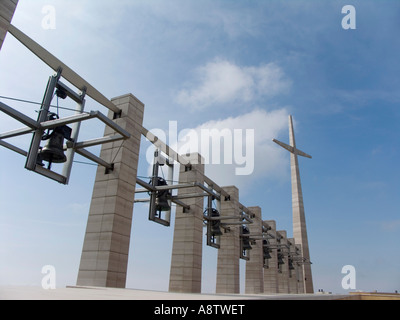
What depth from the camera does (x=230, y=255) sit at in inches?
1198

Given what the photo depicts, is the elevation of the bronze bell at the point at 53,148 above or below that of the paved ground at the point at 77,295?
above

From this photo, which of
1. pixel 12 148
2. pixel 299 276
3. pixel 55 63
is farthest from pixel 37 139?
pixel 299 276

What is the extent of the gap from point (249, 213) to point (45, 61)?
29824 mm

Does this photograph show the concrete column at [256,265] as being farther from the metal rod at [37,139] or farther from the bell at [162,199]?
the metal rod at [37,139]

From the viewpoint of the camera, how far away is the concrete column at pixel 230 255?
1165 inches

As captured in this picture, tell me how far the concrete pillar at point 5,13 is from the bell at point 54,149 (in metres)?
3.88

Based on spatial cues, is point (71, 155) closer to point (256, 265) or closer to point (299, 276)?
point (256, 265)

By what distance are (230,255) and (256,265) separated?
7.54 metres

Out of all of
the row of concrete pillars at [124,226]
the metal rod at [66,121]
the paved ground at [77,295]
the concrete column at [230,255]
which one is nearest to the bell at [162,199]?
the row of concrete pillars at [124,226]

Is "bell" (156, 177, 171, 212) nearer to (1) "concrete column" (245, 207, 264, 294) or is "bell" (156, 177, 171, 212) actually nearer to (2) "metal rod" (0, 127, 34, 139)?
(2) "metal rod" (0, 127, 34, 139)

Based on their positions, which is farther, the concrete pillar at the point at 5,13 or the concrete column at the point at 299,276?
the concrete column at the point at 299,276

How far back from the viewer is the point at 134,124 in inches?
701
